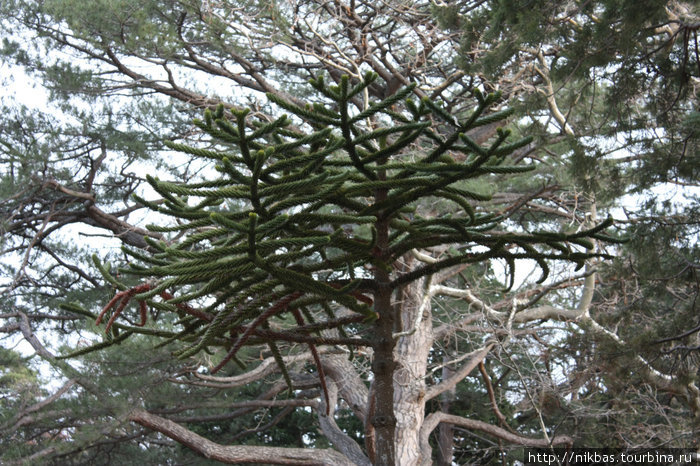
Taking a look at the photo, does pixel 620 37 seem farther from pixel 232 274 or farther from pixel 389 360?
pixel 232 274

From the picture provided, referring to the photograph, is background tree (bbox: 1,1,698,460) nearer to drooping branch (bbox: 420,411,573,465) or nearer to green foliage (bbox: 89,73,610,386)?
drooping branch (bbox: 420,411,573,465)

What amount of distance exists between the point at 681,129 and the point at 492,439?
7.38 meters

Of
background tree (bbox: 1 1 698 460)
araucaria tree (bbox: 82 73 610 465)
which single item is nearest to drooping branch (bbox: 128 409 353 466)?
background tree (bbox: 1 1 698 460)

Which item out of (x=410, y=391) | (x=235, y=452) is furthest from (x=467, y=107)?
(x=235, y=452)

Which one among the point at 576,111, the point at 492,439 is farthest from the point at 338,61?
the point at 492,439

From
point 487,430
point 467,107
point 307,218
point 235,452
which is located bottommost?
point 307,218

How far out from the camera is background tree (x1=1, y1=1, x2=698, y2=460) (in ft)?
12.9

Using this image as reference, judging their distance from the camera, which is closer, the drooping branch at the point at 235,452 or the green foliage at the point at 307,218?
the green foliage at the point at 307,218

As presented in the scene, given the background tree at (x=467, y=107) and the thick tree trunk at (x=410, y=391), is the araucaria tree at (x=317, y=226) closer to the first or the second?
the background tree at (x=467, y=107)

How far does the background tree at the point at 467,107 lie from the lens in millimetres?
3932

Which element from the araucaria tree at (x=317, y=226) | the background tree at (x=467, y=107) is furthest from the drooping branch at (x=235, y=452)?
the araucaria tree at (x=317, y=226)

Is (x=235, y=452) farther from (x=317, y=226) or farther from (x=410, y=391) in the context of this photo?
(x=317, y=226)

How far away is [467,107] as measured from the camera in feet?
19.8

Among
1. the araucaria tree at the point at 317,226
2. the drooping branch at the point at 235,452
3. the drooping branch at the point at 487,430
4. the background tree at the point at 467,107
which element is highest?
the background tree at the point at 467,107
